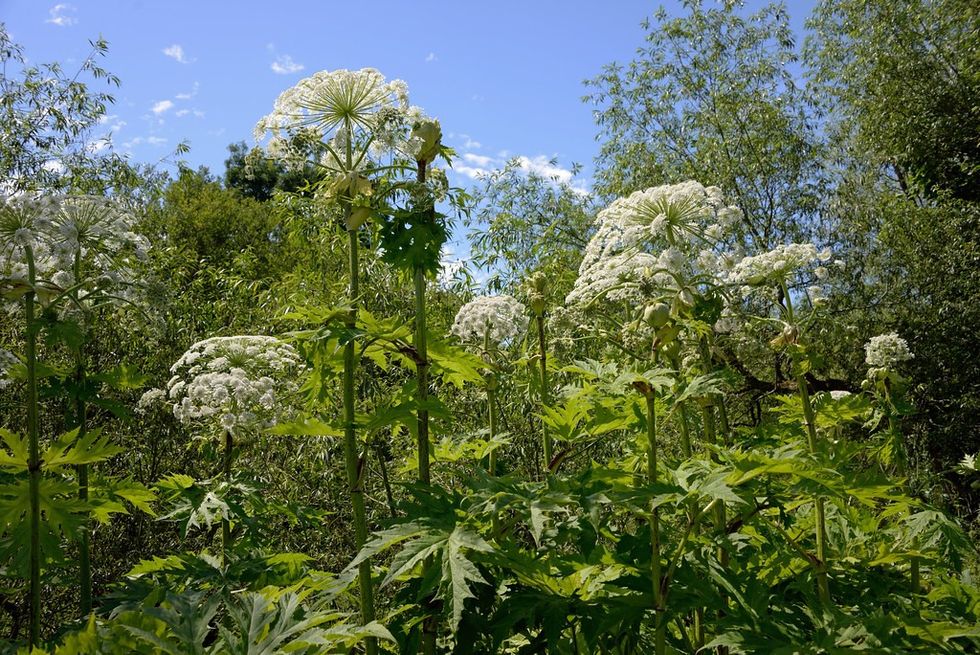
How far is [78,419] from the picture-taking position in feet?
10.4

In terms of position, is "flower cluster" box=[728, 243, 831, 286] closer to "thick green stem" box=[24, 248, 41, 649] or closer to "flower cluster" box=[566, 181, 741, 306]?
"flower cluster" box=[566, 181, 741, 306]

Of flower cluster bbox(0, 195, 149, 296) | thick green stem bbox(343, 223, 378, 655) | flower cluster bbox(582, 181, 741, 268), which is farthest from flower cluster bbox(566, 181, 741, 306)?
flower cluster bbox(0, 195, 149, 296)

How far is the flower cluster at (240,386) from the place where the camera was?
337cm

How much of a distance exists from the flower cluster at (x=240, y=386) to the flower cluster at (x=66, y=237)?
574 mm

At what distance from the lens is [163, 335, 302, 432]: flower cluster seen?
3.37 meters

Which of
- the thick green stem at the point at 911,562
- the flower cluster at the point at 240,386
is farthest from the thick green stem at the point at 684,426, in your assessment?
the flower cluster at the point at 240,386

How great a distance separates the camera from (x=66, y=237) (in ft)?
10.4

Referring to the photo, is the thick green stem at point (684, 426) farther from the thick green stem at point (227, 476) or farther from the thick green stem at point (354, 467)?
the thick green stem at point (227, 476)

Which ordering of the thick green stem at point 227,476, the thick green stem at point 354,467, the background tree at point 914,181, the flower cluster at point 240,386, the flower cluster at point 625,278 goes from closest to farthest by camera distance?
1. the thick green stem at point 354,467
2. the flower cluster at point 625,278
3. the thick green stem at point 227,476
4. the flower cluster at point 240,386
5. the background tree at point 914,181

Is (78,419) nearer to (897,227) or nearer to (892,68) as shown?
(897,227)

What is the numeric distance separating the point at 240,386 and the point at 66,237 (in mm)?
985

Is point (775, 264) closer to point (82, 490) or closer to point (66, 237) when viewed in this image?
point (82, 490)

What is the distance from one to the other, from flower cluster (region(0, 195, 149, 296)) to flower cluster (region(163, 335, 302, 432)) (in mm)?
574

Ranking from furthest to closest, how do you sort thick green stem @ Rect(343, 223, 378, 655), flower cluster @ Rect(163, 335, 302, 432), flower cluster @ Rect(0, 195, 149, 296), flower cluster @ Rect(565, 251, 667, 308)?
1. flower cluster @ Rect(163, 335, 302, 432)
2. flower cluster @ Rect(565, 251, 667, 308)
3. flower cluster @ Rect(0, 195, 149, 296)
4. thick green stem @ Rect(343, 223, 378, 655)
